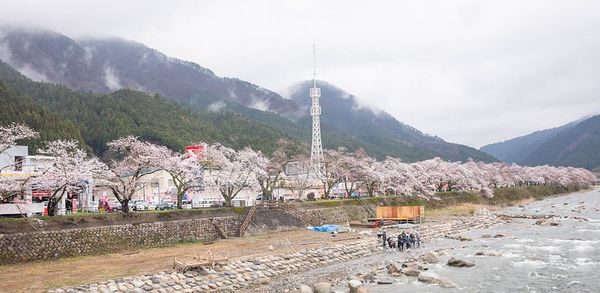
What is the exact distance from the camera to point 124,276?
21.8 m

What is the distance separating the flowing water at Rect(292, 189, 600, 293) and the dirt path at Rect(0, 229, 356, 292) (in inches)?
257

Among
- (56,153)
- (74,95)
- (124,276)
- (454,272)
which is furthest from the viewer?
(74,95)

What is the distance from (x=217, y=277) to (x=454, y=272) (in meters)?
12.1

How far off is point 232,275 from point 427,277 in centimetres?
927

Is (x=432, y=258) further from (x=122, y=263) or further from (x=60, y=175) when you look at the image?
(x=60, y=175)

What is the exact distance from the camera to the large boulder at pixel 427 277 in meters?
22.3

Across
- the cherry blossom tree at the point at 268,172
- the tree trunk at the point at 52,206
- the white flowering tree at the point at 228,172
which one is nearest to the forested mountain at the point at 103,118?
the white flowering tree at the point at 228,172

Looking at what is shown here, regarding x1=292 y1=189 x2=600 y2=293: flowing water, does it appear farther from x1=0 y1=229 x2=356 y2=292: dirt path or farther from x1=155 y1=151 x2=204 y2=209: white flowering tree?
x1=155 y1=151 x2=204 y2=209: white flowering tree

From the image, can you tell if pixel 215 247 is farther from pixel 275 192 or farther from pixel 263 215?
pixel 275 192

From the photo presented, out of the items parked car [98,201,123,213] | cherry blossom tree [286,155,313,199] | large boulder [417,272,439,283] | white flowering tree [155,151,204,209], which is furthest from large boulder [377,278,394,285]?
cherry blossom tree [286,155,313,199]

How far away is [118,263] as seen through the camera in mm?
25672

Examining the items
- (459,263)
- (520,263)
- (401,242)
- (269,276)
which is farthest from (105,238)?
(520,263)

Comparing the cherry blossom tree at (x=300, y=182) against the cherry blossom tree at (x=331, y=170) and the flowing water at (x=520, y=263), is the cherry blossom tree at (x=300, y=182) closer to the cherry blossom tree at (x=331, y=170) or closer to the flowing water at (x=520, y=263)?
the cherry blossom tree at (x=331, y=170)

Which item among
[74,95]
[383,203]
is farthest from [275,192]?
[74,95]
